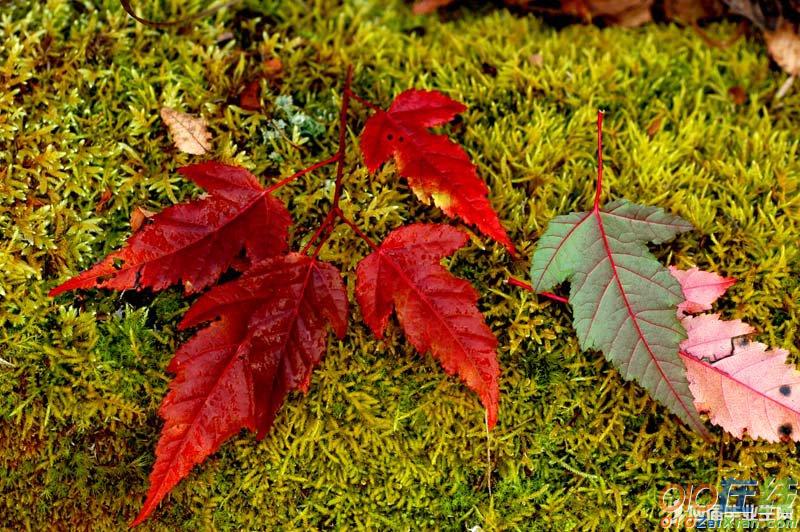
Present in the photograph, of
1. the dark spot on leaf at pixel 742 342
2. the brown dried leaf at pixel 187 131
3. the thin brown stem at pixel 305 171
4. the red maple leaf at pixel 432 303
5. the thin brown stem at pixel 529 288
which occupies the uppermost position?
the brown dried leaf at pixel 187 131

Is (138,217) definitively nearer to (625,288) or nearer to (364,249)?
(364,249)

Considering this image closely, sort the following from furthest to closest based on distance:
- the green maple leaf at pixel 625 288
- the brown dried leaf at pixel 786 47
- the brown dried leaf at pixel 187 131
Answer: the brown dried leaf at pixel 786 47 < the brown dried leaf at pixel 187 131 < the green maple leaf at pixel 625 288

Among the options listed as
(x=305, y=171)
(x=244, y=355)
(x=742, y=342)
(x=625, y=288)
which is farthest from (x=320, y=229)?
(x=742, y=342)

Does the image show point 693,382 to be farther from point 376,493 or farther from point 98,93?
point 98,93

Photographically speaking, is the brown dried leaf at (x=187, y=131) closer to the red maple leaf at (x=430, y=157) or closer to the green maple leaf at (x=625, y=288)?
the red maple leaf at (x=430, y=157)

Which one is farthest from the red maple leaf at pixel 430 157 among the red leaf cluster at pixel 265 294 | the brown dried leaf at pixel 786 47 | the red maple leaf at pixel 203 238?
the brown dried leaf at pixel 786 47

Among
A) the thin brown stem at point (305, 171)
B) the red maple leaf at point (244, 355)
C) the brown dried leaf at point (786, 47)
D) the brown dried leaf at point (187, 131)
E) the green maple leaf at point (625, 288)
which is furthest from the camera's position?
the brown dried leaf at point (786, 47)

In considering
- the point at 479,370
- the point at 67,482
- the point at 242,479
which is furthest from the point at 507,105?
the point at 67,482

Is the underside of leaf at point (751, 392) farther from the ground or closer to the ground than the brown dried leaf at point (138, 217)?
closer to the ground
